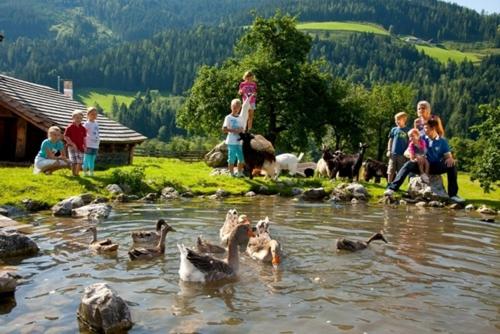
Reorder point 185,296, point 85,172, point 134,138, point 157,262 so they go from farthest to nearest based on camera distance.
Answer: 1. point 134,138
2. point 85,172
3. point 157,262
4. point 185,296

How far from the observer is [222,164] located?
36.0m

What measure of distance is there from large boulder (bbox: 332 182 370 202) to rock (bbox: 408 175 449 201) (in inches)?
71.6

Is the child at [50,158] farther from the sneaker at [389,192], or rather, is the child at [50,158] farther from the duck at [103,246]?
the sneaker at [389,192]

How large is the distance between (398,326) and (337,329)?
841 millimetres

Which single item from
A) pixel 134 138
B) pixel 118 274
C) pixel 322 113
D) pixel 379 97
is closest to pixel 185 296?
pixel 118 274

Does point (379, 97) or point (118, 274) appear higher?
point (379, 97)

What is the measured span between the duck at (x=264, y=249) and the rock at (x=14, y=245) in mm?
4321

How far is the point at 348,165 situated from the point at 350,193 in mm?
5540

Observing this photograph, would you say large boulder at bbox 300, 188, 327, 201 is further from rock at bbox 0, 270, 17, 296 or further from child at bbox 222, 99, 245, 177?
rock at bbox 0, 270, 17, 296

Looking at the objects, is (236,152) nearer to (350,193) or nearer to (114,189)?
(350,193)

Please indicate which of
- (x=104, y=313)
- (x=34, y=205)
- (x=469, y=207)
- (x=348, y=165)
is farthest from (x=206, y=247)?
(x=348, y=165)

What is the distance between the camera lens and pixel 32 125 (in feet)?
94.5

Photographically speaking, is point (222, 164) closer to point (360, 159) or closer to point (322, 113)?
point (322, 113)

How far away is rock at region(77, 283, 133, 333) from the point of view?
22.6ft
